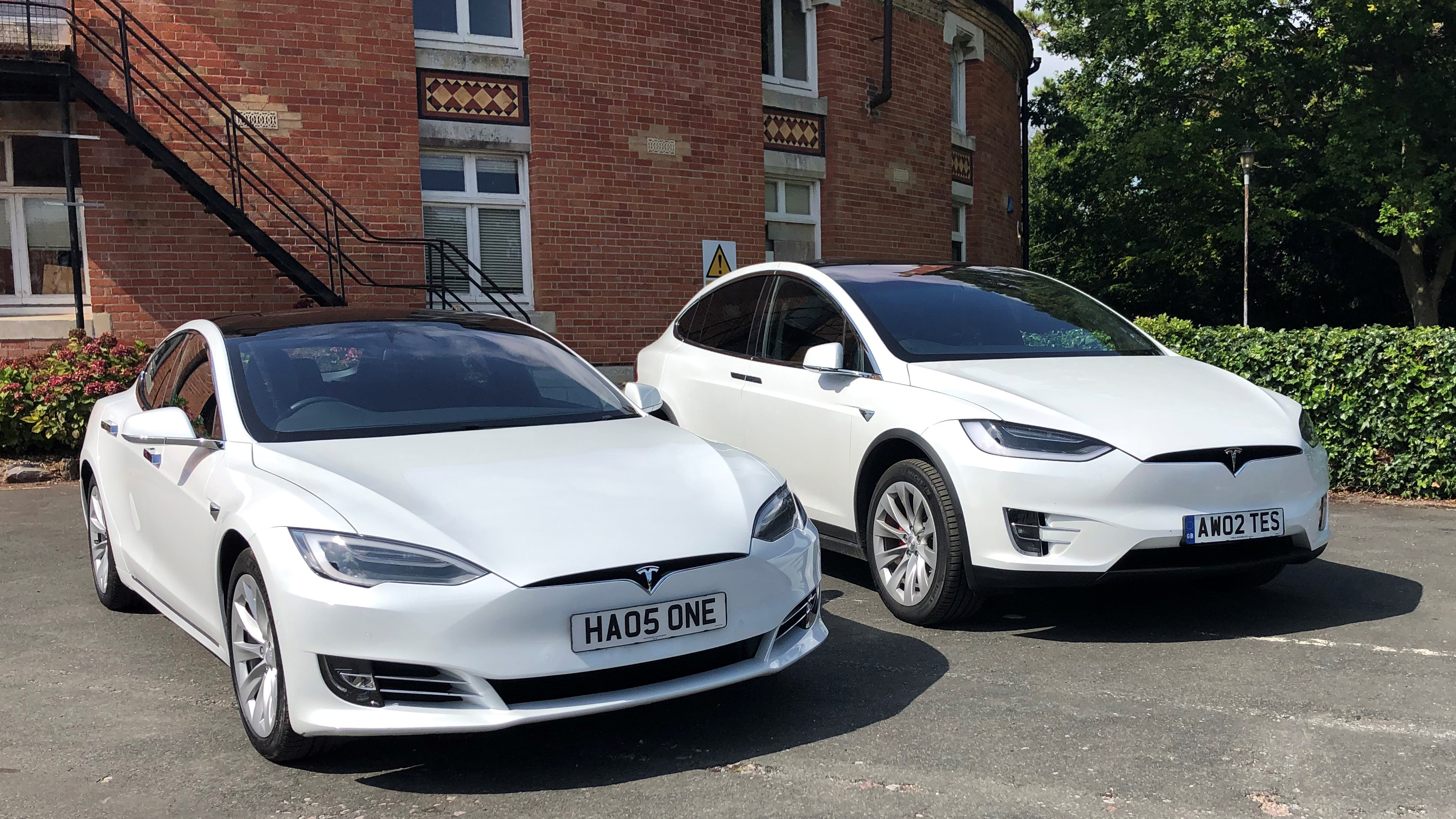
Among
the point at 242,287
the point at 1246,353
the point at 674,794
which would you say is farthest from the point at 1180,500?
the point at 242,287

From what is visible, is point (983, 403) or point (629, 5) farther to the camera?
point (629, 5)

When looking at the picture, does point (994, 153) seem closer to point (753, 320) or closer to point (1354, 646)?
point (753, 320)

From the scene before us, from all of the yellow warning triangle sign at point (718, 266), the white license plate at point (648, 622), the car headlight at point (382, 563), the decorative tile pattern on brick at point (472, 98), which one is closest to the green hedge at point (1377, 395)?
the white license plate at point (648, 622)

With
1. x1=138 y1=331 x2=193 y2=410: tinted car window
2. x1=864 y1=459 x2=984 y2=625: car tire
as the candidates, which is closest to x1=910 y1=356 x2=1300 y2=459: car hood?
x1=864 y1=459 x2=984 y2=625: car tire

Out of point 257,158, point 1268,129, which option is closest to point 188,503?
point 257,158

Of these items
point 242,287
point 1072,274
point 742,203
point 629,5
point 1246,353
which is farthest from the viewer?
point 1072,274

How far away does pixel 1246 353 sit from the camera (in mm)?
9492

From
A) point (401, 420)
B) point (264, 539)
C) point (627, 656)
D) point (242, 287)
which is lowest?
point (627, 656)

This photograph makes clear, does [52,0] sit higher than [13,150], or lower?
higher

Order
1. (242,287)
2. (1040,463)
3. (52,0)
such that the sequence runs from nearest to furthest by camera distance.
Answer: (1040,463) → (52,0) → (242,287)

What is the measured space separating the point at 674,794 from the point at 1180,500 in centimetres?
243

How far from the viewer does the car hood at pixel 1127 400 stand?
16.1ft

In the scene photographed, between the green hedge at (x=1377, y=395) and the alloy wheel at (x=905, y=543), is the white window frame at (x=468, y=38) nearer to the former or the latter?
the green hedge at (x=1377, y=395)

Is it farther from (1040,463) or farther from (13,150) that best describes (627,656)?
(13,150)
